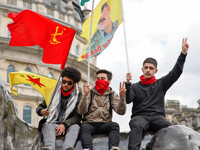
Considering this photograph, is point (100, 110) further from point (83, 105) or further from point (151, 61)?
point (151, 61)

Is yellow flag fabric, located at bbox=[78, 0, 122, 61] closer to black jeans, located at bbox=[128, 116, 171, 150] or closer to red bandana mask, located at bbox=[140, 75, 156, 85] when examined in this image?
red bandana mask, located at bbox=[140, 75, 156, 85]

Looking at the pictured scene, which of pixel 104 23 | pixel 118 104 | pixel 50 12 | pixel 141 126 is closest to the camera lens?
pixel 141 126

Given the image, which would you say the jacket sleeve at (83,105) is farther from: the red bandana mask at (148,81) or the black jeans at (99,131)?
the red bandana mask at (148,81)

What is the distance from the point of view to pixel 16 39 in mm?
7816

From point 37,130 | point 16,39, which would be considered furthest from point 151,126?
point 16,39

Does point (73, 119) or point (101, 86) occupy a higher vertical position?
point (101, 86)

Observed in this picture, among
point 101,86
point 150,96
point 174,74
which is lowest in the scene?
point 150,96

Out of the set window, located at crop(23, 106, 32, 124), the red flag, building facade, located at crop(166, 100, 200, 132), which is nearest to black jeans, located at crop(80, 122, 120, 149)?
the red flag

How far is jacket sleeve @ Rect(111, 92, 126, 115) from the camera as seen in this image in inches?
215

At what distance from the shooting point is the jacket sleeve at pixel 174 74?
5.60 meters

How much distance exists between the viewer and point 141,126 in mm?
5359

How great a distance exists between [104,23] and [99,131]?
120 inches

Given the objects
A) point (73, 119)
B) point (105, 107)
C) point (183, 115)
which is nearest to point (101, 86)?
point (105, 107)

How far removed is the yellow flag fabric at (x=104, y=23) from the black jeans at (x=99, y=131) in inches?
100
